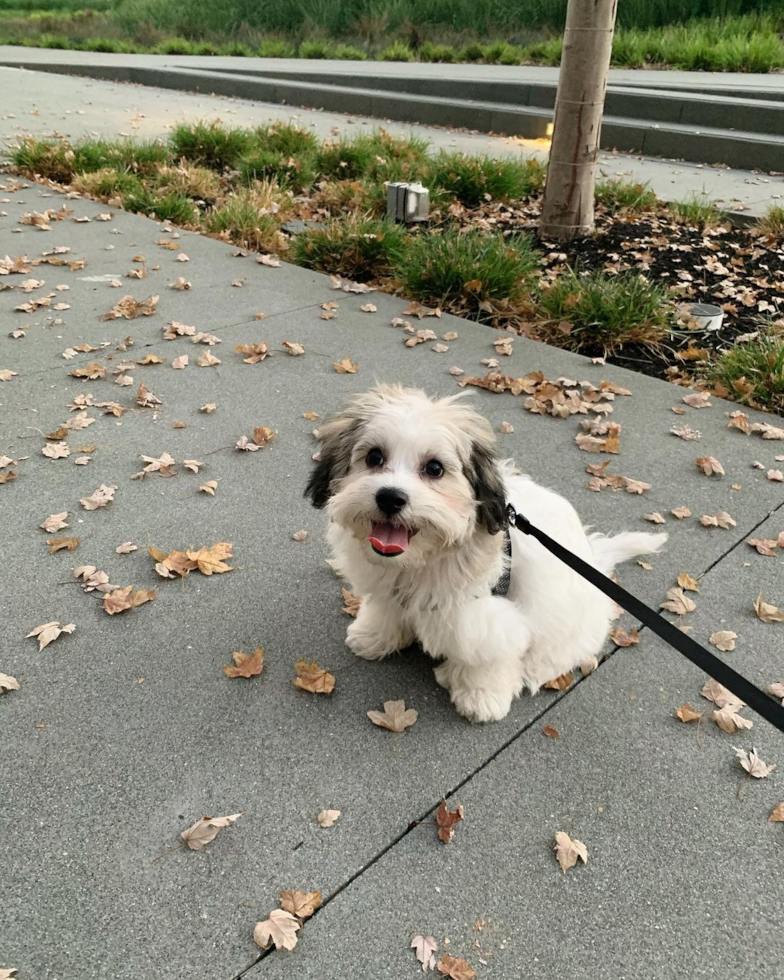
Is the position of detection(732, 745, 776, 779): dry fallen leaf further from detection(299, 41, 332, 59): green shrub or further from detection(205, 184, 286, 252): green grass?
detection(299, 41, 332, 59): green shrub

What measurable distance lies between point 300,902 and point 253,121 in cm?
1585

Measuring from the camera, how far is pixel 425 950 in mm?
2123

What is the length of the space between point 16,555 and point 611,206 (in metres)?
8.05

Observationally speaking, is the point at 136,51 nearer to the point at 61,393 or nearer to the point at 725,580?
the point at 61,393

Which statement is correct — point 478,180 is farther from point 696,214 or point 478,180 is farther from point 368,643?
point 368,643

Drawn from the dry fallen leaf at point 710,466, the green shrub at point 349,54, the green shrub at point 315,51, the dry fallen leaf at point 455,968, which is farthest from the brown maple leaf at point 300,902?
the green shrub at point 315,51

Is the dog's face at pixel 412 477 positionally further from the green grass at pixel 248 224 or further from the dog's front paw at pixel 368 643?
the green grass at pixel 248 224

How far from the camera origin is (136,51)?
27500mm

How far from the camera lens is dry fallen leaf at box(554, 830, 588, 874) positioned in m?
2.37

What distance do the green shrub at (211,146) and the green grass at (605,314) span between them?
22.9 feet

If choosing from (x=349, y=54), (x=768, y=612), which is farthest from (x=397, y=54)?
(x=768, y=612)

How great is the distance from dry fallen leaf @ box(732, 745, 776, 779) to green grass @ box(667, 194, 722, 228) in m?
7.35

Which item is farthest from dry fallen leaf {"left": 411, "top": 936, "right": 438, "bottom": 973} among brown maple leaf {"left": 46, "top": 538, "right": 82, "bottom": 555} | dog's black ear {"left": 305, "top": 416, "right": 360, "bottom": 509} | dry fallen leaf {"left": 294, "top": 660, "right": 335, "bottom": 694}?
brown maple leaf {"left": 46, "top": 538, "right": 82, "bottom": 555}

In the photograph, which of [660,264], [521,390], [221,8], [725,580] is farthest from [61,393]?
[221,8]
